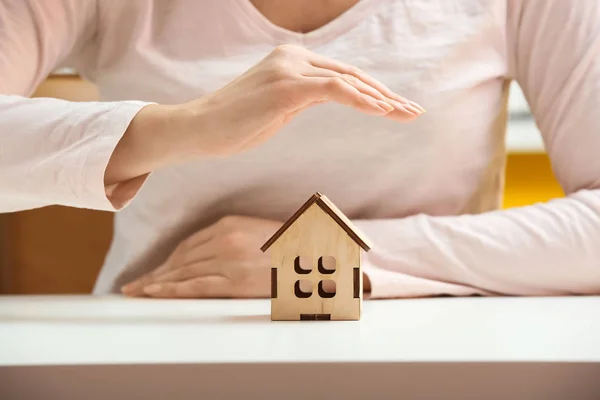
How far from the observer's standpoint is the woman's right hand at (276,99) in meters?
0.68

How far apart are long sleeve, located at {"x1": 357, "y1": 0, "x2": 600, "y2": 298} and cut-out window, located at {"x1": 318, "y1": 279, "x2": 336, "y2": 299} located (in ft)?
0.24

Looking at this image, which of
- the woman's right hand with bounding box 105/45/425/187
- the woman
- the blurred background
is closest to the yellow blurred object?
the blurred background

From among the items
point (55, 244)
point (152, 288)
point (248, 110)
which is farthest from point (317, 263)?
point (55, 244)

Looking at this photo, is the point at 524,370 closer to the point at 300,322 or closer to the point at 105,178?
the point at 300,322

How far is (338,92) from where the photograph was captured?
0.68 m

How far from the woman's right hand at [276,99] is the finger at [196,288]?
19cm

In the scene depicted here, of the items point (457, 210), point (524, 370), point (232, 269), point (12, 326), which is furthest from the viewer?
point (457, 210)

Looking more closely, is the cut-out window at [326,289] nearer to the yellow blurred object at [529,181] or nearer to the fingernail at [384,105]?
the fingernail at [384,105]

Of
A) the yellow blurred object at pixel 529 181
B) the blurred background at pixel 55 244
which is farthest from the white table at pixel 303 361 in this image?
the yellow blurred object at pixel 529 181

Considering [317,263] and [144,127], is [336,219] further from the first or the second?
[144,127]

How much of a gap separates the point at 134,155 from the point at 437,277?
362 mm

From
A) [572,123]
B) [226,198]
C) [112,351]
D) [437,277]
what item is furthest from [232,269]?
[572,123]

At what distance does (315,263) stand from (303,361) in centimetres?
21

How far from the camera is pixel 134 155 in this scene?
2.38 feet
